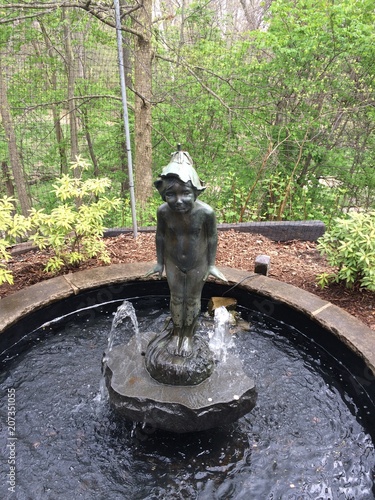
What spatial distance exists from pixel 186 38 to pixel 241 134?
2919 millimetres

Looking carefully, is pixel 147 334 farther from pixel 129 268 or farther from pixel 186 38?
pixel 186 38

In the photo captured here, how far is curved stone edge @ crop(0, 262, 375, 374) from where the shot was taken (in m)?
3.21

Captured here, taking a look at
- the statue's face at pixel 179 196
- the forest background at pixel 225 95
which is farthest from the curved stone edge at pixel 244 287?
the forest background at pixel 225 95

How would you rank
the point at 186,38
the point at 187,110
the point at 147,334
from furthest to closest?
the point at 186,38 < the point at 187,110 < the point at 147,334

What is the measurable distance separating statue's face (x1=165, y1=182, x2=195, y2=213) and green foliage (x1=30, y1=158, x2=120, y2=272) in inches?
83.1

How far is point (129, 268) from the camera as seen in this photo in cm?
Answer: 420

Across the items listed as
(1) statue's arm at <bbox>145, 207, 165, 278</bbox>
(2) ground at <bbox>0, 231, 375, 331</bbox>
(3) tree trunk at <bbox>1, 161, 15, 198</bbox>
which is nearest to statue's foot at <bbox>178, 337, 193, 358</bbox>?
(1) statue's arm at <bbox>145, 207, 165, 278</bbox>

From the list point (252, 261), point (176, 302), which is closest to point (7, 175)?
point (252, 261)

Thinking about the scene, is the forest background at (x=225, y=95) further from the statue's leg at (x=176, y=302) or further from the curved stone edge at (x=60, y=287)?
the statue's leg at (x=176, y=302)

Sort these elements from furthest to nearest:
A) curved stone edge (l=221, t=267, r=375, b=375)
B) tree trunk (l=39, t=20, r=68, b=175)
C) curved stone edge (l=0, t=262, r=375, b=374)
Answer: tree trunk (l=39, t=20, r=68, b=175) → curved stone edge (l=0, t=262, r=375, b=374) → curved stone edge (l=221, t=267, r=375, b=375)

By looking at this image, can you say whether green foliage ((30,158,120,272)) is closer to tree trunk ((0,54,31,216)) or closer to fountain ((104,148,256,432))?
fountain ((104,148,256,432))

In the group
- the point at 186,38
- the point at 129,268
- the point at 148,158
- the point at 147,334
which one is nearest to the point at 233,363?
the point at 147,334

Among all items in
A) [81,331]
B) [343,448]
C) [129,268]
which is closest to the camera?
[343,448]

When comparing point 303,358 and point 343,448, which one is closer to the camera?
point 343,448
